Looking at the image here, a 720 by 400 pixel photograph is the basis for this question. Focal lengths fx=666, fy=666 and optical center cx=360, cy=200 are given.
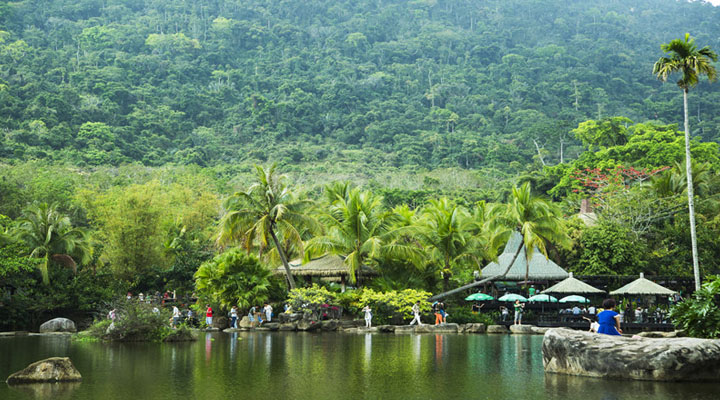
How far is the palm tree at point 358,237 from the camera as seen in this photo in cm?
2777

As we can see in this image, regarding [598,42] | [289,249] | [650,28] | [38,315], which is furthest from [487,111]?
[38,315]

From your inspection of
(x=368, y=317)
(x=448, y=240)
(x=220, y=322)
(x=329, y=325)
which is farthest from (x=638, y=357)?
(x=220, y=322)

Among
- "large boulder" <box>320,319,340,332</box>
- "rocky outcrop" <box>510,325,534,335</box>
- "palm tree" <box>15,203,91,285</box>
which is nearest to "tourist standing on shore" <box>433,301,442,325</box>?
"rocky outcrop" <box>510,325,534,335</box>

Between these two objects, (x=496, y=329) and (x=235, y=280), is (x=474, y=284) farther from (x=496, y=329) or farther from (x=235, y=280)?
(x=235, y=280)

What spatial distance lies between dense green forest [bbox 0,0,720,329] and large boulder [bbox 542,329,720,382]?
16.3 meters

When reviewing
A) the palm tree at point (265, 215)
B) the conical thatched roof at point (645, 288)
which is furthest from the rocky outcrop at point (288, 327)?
the conical thatched roof at point (645, 288)

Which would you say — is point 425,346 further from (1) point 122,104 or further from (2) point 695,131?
(1) point 122,104

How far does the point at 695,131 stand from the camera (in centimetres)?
8400

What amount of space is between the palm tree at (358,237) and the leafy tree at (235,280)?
235cm

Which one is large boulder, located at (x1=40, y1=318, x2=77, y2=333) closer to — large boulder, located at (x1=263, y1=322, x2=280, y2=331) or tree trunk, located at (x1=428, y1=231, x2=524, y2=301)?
large boulder, located at (x1=263, y1=322, x2=280, y2=331)

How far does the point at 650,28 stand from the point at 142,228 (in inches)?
6397

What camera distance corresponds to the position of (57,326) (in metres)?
27.0

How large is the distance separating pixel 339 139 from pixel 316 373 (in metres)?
93.0

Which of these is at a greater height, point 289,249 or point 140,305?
point 289,249
